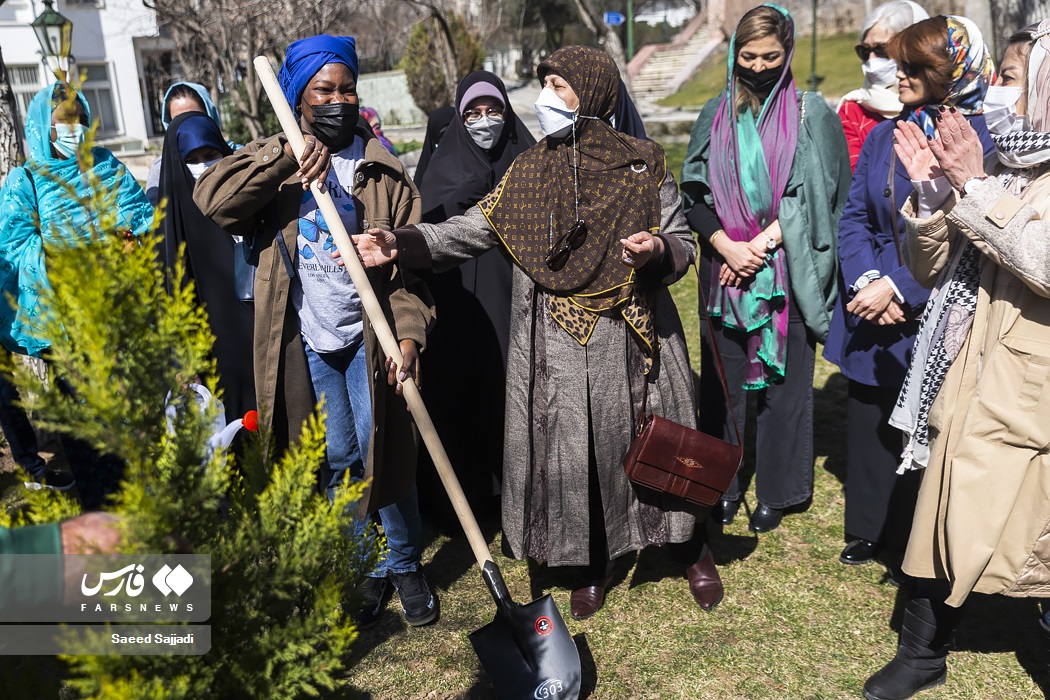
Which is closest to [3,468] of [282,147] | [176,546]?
[282,147]

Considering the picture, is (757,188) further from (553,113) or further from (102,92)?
(102,92)

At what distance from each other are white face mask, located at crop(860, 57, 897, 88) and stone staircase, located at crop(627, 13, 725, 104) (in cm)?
2351

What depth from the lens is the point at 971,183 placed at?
2170 mm

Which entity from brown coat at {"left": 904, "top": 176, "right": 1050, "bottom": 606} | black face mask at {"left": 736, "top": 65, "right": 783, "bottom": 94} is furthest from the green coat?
brown coat at {"left": 904, "top": 176, "right": 1050, "bottom": 606}

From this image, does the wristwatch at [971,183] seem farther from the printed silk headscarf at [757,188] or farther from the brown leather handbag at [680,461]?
the printed silk headscarf at [757,188]

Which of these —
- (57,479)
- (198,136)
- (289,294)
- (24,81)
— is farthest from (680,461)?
(24,81)

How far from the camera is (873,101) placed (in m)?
3.98

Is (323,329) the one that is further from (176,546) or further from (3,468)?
(3,468)

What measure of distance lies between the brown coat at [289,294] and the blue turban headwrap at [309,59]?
0.66 feet

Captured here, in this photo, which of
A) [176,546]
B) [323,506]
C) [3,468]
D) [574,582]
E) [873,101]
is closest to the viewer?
[176,546]

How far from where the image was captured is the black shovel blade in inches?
99.4

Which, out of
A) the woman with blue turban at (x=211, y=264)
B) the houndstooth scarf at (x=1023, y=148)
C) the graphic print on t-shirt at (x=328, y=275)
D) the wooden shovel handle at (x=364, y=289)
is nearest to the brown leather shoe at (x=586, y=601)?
the wooden shovel handle at (x=364, y=289)

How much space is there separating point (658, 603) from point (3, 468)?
3.72m

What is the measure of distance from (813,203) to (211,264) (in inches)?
94.9
